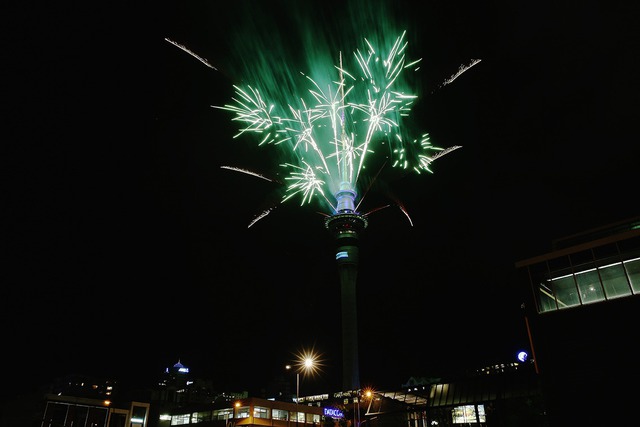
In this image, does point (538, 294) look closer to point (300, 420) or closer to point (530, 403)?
point (530, 403)

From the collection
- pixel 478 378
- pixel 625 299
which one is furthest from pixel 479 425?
pixel 625 299

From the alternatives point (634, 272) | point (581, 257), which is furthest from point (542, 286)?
point (634, 272)

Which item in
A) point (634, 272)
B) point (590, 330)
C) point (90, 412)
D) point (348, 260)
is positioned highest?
point (348, 260)

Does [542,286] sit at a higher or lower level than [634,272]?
higher

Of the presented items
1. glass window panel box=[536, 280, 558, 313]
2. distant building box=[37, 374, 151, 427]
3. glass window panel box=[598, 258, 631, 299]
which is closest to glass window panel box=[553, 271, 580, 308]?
glass window panel box=[536, 280, 558, 313]

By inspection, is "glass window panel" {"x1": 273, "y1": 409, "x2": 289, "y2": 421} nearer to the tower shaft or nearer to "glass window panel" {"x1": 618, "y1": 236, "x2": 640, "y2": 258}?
the tower shaft

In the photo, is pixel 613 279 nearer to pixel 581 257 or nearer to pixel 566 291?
pixel 581 257
